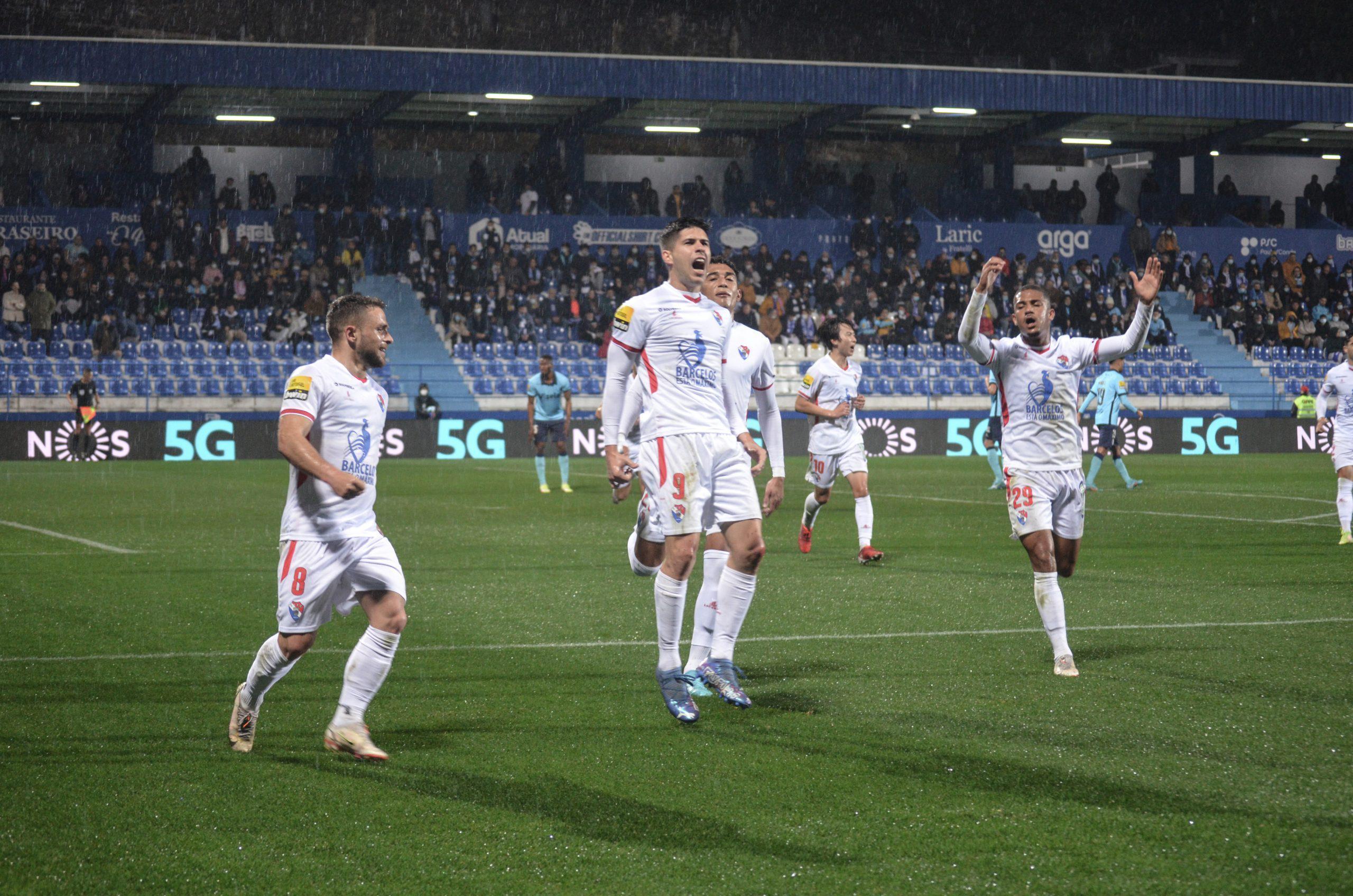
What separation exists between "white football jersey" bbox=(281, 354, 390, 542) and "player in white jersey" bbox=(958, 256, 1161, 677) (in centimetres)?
319

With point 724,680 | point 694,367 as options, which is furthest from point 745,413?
point 724,680

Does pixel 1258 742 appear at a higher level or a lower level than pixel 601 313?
lower

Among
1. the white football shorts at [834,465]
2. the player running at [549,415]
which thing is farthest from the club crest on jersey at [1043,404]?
the player running at [549,415]

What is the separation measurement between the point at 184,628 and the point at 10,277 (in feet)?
88.2

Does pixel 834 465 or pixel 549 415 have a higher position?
pixel 549 415

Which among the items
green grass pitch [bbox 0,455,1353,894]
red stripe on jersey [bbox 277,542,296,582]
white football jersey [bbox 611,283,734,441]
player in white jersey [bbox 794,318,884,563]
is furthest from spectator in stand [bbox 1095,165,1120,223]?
red stripe on jersey [bbox 277,542,296,582]

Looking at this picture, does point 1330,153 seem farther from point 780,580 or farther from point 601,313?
point 780,580

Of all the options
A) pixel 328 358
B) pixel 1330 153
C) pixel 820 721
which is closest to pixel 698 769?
pixel 820 721

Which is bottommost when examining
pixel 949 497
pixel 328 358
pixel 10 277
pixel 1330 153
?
pixel 949 497

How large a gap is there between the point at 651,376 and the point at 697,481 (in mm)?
540

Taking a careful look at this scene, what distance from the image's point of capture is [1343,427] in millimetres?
13586

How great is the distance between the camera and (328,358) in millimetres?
5492

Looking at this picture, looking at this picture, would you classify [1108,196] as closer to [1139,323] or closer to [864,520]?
[864,520]

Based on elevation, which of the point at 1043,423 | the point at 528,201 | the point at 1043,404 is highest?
the point at 528,201
